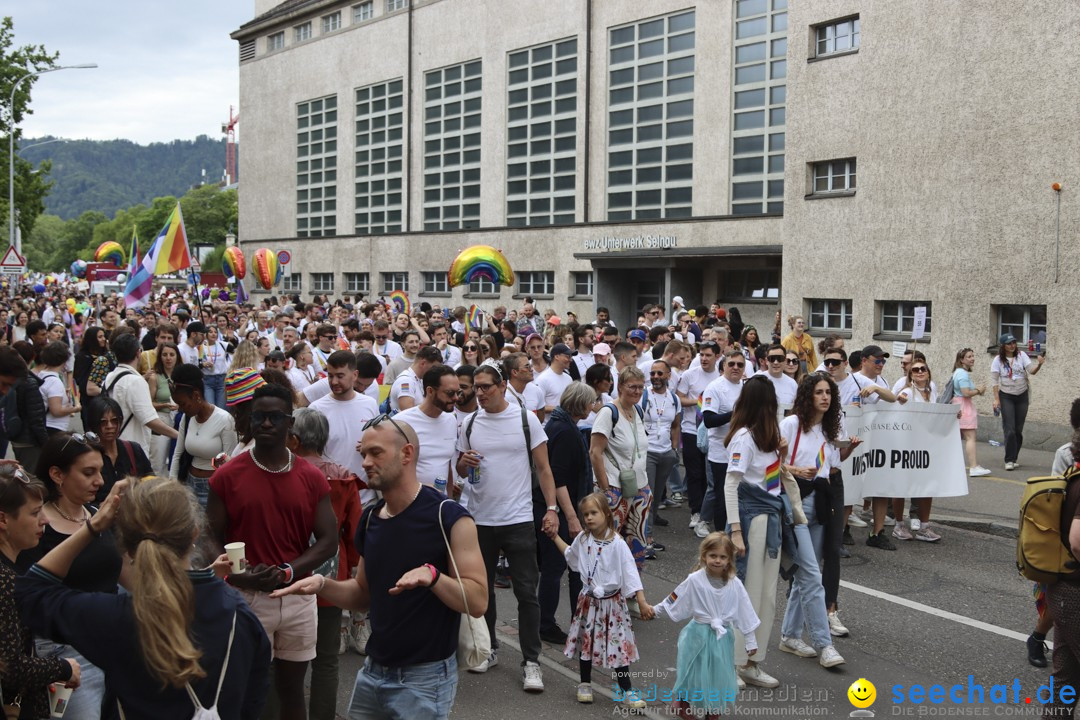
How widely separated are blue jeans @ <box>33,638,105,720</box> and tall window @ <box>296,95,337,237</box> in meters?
41.3

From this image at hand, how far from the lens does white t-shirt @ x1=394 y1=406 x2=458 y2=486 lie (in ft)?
21.3

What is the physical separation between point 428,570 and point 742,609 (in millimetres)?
2837

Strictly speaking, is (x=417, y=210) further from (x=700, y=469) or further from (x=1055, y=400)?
(x=700, y=469)

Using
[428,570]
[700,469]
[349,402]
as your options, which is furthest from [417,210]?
[428,570]

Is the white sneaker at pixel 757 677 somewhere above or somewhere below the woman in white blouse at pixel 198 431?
below

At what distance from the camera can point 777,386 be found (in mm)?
10195

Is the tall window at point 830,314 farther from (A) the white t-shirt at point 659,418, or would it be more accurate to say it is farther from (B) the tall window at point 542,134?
(A) the white t-shirt at point 659,418

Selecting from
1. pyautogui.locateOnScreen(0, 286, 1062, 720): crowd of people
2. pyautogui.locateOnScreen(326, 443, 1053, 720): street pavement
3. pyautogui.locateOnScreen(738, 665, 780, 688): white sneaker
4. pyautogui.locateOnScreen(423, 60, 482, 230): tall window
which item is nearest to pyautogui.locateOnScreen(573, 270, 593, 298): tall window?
pyautogui.locateOnScreen(423, 60, 482, 230): tall window

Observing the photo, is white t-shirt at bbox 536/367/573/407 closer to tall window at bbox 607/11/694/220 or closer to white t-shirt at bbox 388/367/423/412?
white t-shirt at bbox 388/367/423/412

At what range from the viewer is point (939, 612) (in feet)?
25.6

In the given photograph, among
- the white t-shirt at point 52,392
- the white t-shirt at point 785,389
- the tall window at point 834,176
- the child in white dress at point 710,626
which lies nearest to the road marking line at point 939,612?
the white t-shirt at point 785,389

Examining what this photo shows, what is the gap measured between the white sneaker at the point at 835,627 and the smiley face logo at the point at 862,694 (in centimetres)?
99

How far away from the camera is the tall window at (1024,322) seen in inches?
696

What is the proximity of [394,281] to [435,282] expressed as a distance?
2.62 m
